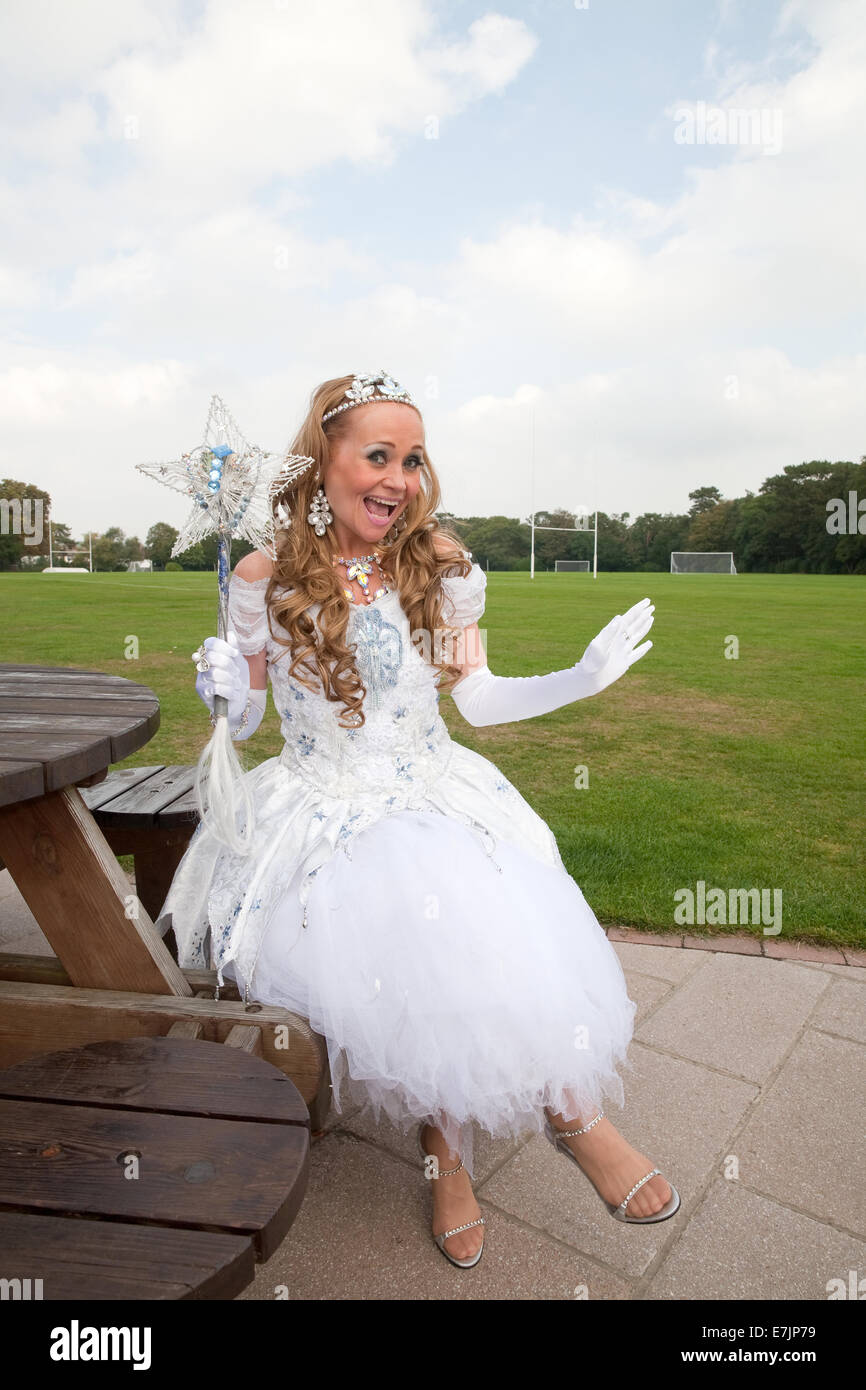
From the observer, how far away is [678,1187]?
6.57 ft

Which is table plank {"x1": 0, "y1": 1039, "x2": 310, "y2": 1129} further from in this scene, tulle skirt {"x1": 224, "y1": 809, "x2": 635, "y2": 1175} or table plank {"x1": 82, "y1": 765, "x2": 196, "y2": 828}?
table plank {"x1": 82, "y1": 765, "x2": 196, "y2": 828}

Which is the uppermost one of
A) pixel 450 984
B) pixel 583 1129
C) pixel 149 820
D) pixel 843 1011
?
pixel 149 820

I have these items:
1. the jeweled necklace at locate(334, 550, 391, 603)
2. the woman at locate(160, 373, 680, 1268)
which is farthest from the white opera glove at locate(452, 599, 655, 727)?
the jeweled necklace at locate(334, 550, 391, 603)

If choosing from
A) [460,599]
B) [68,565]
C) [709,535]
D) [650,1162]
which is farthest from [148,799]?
[709,535]

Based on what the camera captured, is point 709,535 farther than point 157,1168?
Yes

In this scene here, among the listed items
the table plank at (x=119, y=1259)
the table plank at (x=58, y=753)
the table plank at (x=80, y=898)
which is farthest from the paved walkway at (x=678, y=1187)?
the table plank at (x=58, y=753)

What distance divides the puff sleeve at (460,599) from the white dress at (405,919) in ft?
0.63

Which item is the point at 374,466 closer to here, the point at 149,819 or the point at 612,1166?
the point at 149,819

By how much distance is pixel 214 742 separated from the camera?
6.48ft

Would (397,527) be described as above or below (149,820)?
above

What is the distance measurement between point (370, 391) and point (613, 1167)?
1.95 meters

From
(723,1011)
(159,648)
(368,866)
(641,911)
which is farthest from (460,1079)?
(159,648)

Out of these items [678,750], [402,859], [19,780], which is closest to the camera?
[19,780]

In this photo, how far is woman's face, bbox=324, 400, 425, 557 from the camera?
228cm
